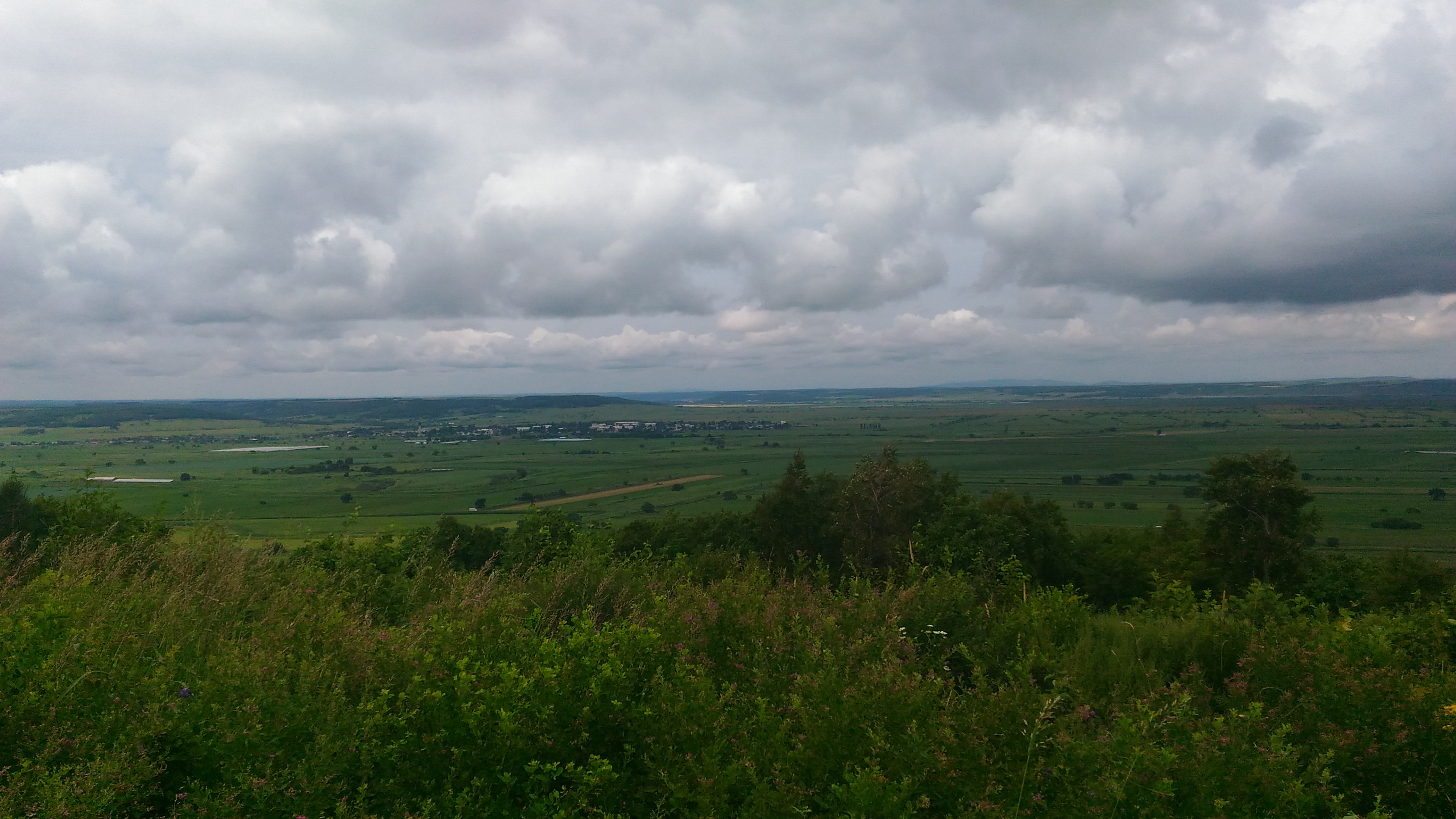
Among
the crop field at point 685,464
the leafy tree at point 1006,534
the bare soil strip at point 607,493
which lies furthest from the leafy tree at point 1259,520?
the bare soil strip at point 607,493

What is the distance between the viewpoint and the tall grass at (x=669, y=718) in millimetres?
4082

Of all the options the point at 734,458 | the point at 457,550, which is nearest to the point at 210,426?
the point at 734,458

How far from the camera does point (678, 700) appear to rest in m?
4.96

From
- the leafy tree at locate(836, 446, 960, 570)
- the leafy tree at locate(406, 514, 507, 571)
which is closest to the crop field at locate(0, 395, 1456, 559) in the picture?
the leafy tree at locate(406, 514, 507, 571)

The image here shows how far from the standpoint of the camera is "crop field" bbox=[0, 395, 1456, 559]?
50062mm

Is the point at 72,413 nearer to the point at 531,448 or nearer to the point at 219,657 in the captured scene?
the point at 531,448

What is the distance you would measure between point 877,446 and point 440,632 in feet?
329

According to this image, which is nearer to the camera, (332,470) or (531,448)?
(332,470)

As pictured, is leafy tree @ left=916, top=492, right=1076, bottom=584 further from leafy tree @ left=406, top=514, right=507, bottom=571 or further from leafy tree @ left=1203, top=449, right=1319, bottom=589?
leafy tree @ left=406, top=514, right=507, bottom=571

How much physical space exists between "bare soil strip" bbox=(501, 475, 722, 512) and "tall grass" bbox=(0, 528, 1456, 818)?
5116 centimetres

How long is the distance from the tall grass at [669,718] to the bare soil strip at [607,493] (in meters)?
51.2

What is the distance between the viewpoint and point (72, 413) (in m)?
121

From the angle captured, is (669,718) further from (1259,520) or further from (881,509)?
(1259,520)

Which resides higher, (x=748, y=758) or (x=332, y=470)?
(x=748, y=758)
